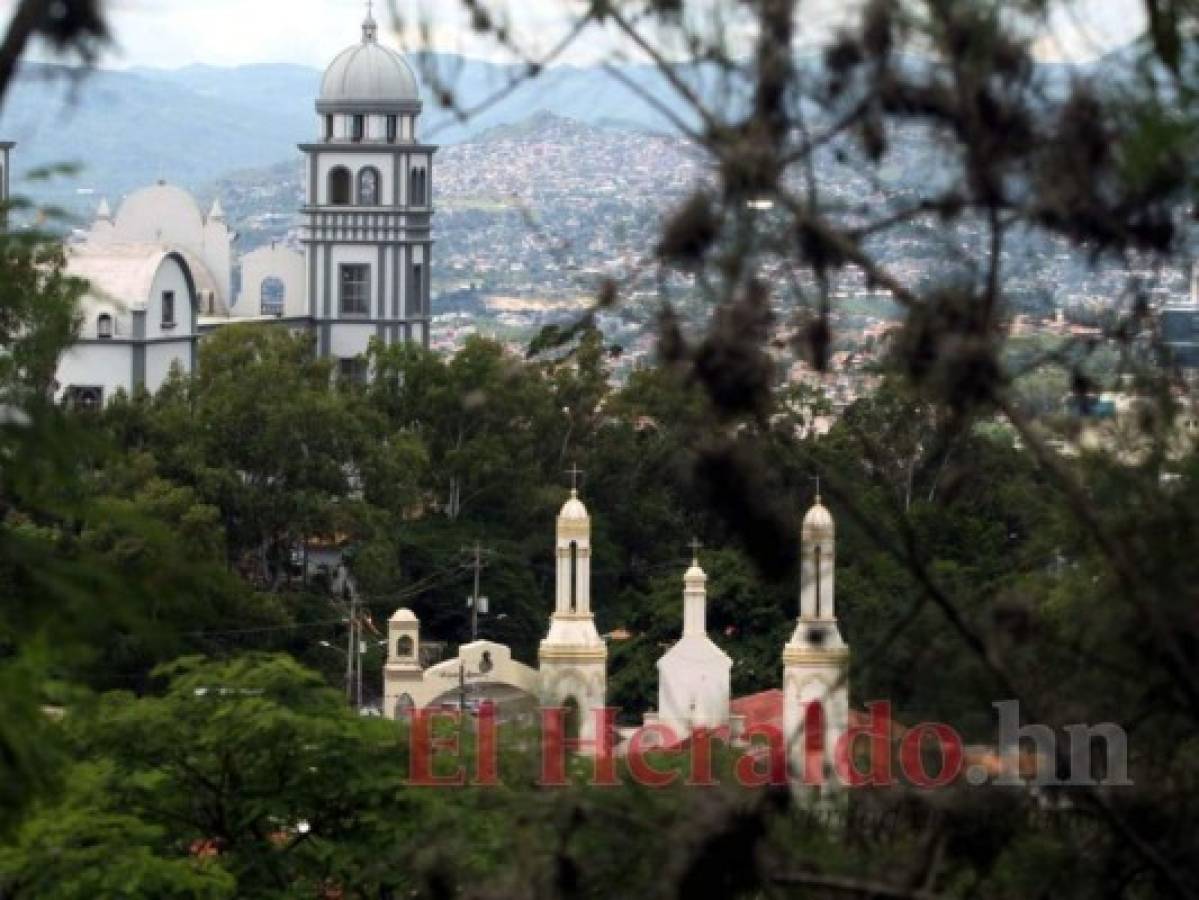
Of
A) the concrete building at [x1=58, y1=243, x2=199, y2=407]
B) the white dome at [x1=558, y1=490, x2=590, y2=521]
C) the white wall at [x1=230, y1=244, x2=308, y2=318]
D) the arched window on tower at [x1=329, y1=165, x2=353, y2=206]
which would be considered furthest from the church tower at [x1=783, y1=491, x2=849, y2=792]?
the white wall at [x1=230, y1=244, x2=308, y2=318]

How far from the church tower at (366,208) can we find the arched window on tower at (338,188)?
2cm

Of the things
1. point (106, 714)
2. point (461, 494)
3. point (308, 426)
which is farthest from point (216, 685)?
point (461, 494)

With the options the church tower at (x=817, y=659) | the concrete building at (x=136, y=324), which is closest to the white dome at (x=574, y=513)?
the church tower at (x=817, y=659)

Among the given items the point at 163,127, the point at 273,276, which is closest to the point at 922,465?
the point at 273,276

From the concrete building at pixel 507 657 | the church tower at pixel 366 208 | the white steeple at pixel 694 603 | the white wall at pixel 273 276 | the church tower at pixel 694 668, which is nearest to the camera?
the concrete building at pixel 507 657

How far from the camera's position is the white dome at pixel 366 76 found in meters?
74.4

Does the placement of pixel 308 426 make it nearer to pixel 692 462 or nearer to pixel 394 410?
pixel 394 410

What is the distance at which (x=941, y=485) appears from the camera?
9555mm

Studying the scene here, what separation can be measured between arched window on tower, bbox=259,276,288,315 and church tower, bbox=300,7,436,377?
1640 millimetres

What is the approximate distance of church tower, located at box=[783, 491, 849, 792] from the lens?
10.1 metres

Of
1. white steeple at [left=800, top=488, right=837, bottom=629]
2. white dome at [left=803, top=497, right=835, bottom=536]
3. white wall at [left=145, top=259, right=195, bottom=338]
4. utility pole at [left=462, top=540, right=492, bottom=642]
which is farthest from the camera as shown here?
white wall at [left=145, top=259, right=195, bottom=338]

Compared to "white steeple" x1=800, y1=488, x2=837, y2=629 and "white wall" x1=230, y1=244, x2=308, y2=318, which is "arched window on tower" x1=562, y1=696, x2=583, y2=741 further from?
"white wall" x1=230, y1=244, x2=308, y2=318

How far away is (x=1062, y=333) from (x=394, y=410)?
49645 millimetres

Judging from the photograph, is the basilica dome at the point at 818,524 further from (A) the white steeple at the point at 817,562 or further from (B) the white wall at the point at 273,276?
(B) the white wall at the point at 273,276
